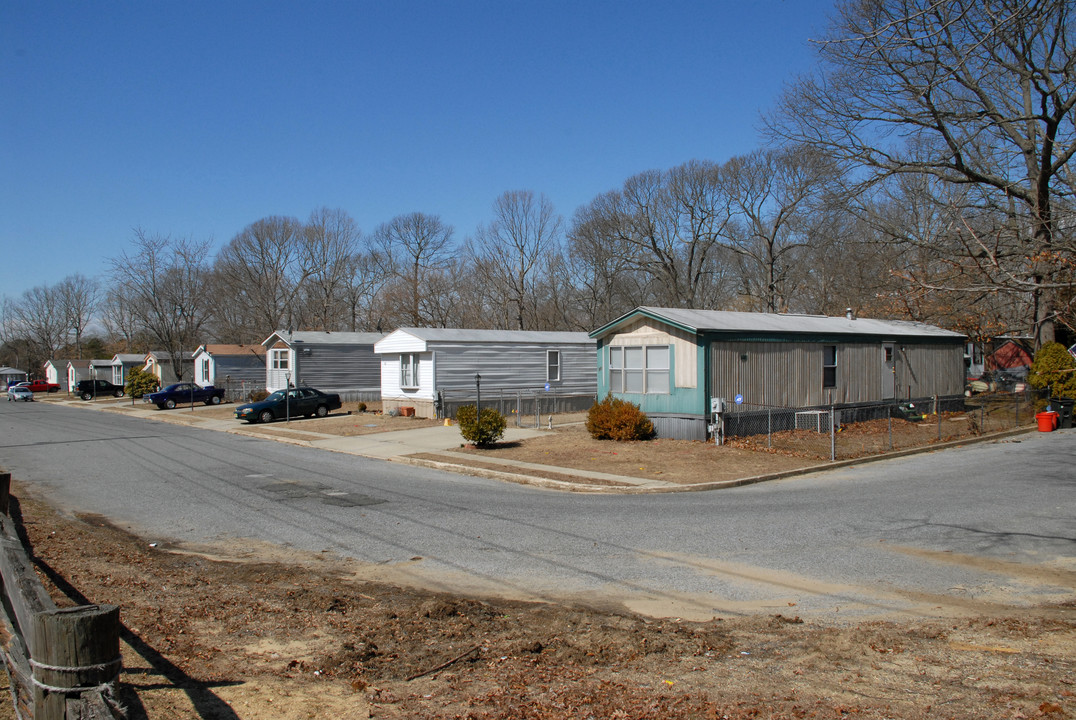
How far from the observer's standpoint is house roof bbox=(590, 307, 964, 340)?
22.4 metres

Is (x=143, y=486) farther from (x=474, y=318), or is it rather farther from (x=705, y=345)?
(x=474, y=318)

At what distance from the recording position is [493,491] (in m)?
15.1

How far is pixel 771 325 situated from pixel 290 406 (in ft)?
71.2

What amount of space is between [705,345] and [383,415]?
1733 cm

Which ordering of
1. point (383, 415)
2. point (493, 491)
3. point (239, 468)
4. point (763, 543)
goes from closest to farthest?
point (763, 543)
point (493, 491)
point (239, 468)
point (383, 415)

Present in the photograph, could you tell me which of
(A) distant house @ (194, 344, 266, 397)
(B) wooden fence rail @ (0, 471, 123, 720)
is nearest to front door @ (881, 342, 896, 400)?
(B) wooden fence rail @ (0, 471, 123, 720)

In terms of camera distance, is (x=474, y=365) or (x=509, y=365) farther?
(x=509, y=365)

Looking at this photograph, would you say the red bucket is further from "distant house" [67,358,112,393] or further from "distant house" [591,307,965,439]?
"distant house" [67,358,112,393]

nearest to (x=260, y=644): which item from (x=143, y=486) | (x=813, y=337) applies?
(x=143, y=486)

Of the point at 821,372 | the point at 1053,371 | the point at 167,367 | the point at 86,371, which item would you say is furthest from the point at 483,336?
the point at 86,371

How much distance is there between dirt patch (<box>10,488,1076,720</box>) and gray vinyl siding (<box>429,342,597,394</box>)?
24.8 metres

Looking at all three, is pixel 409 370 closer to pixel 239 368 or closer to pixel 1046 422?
pixel 1046 422

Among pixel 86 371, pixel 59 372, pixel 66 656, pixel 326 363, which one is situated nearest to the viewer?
pixel 66 656

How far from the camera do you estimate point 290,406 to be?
113 feet
